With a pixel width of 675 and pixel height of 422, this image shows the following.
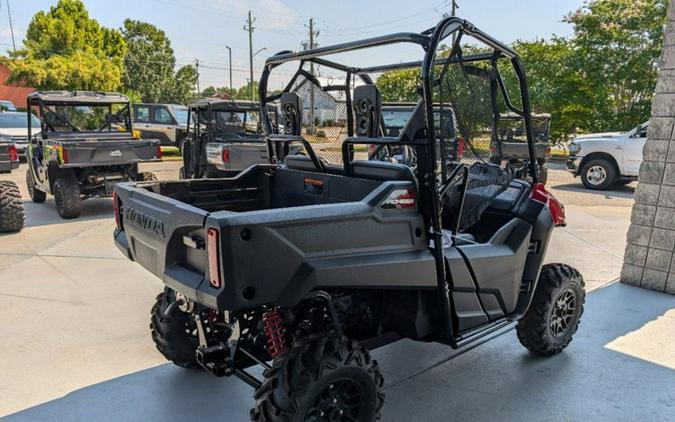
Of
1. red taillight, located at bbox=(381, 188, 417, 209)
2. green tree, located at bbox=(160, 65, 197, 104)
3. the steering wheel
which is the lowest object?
red taillight, located at bbox=(381, 188, 417, 209)

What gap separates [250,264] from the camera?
1947 mm

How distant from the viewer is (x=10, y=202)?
21.5ft

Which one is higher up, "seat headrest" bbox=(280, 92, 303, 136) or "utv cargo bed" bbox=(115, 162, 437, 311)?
"seat headrest" bbox=(280, 92, 303, 136)

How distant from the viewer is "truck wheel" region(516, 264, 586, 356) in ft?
11.0

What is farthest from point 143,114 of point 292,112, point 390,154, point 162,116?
point 390,154

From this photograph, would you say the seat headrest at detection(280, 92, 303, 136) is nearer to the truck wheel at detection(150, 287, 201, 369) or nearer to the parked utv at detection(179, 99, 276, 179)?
the truck wheel at detection(150, 287, 201, 369)

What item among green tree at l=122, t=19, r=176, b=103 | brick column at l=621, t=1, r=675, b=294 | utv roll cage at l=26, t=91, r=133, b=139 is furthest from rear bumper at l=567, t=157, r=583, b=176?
green tree at l=122, t=19, r=176, b=103

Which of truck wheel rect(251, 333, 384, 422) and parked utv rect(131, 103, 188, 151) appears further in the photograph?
parked utv rect(131, 103, 188, 151)

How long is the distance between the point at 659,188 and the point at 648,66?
1596cm

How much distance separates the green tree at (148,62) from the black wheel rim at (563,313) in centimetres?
3867

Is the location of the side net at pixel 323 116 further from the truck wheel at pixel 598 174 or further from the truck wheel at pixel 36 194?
the truck wheel at pixel 598 174

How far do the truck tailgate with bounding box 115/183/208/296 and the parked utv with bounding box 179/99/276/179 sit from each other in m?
6.25

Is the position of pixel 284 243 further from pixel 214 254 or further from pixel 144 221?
pixel 144 221

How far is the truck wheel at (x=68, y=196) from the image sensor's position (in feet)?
24.7
